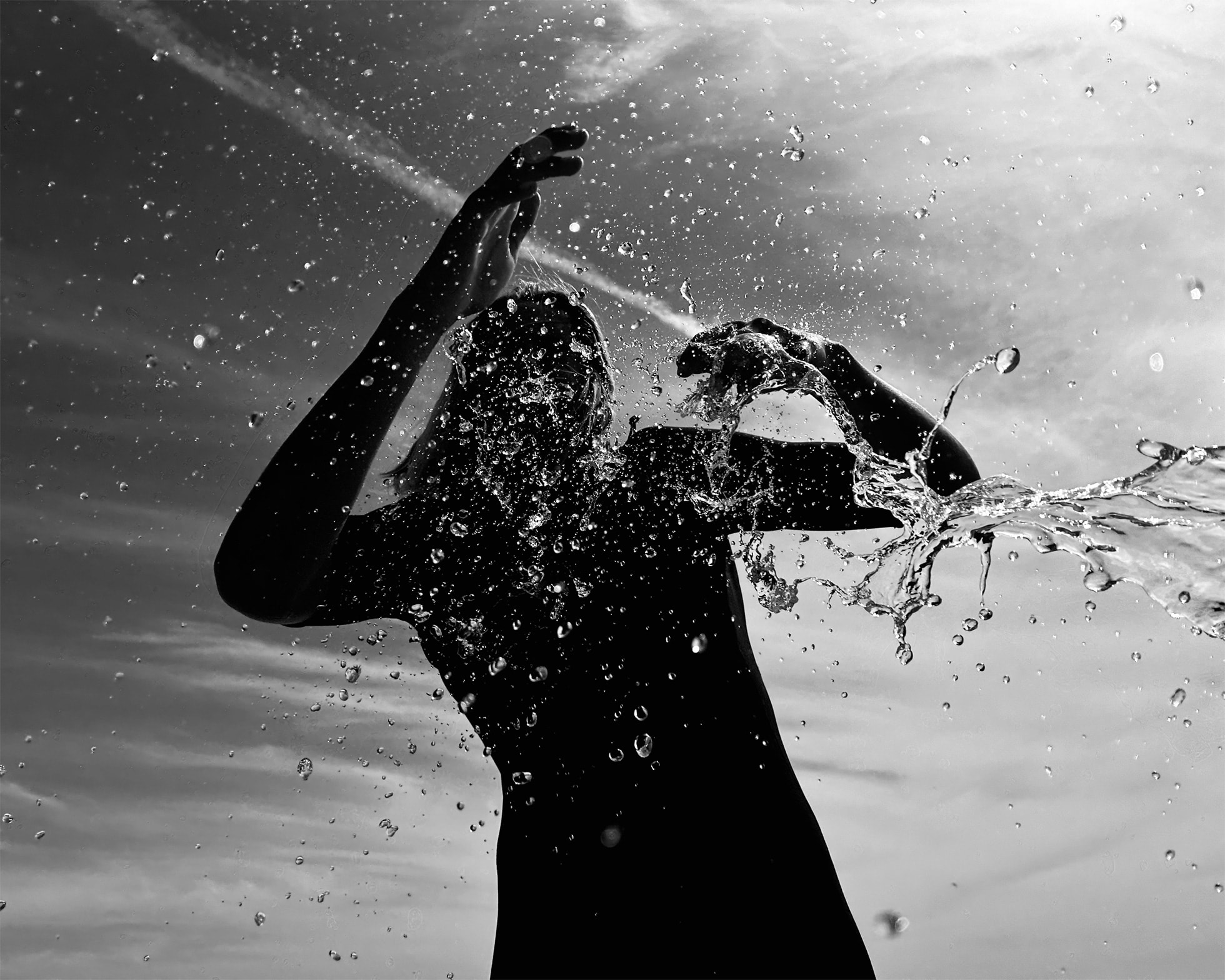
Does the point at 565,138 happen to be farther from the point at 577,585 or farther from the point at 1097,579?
the point at 1097,579

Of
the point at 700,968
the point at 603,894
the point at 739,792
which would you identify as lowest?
the point at 700,968

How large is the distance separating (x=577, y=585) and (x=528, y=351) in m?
0.65

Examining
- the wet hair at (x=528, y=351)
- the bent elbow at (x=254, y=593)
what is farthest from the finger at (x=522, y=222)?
the bent elbow at (x=254, y=593)

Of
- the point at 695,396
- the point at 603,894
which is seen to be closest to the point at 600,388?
Answer: the point at 695,396

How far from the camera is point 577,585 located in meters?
2.38

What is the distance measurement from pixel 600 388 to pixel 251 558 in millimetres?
1056

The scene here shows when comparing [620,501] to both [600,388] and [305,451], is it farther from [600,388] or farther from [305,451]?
[305,451]

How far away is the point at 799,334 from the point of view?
98.3 inches

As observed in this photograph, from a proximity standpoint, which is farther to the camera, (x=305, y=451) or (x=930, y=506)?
(x=930, y=506)

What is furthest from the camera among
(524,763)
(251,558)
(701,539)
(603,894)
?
(701,539)

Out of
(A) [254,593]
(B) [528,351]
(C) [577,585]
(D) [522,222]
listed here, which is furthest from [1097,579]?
(A) [254,593]

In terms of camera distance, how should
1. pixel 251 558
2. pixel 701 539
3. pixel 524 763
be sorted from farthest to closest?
pixel 701 539, pixel 524 763, pixel 251 558

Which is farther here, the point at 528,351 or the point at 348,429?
the point at 528,351

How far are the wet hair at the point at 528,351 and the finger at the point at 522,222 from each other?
0.46ft
